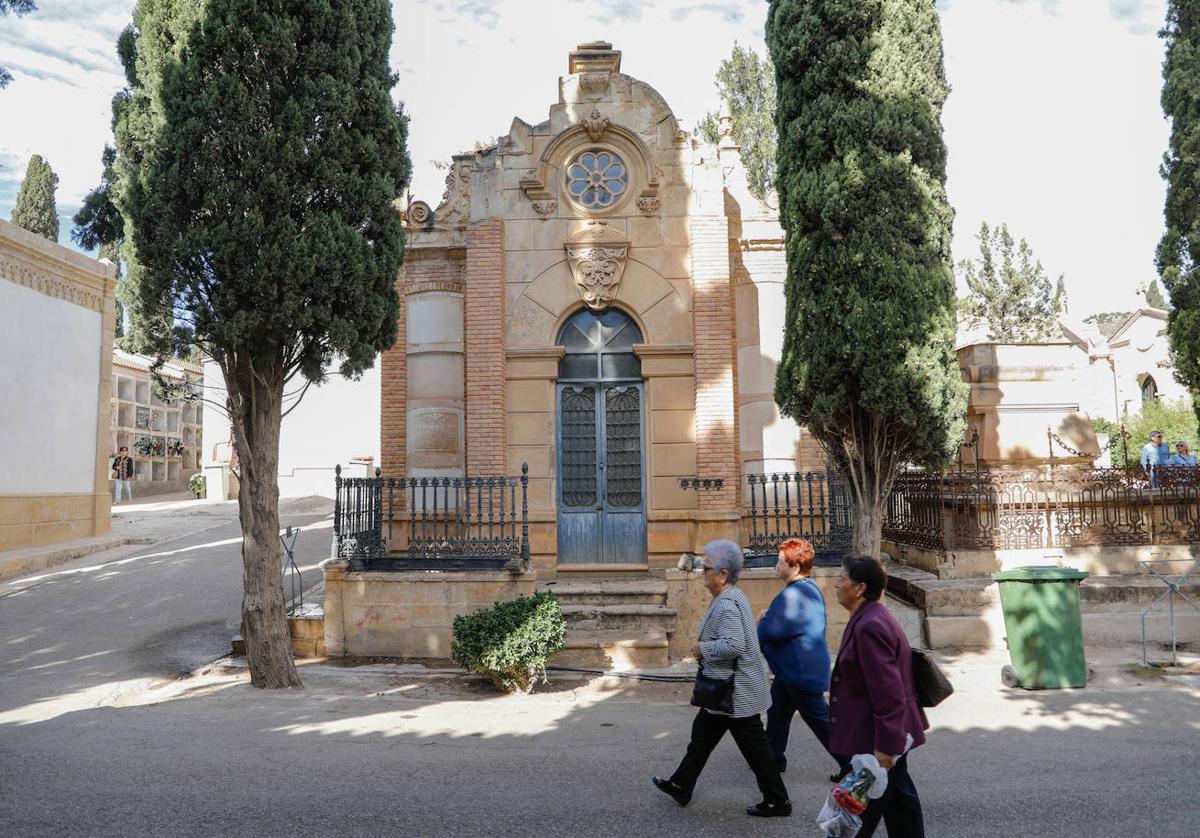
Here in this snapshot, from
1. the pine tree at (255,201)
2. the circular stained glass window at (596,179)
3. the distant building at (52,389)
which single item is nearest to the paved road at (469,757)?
the pine tree at (255,201)

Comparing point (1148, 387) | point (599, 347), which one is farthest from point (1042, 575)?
point (1148, 387)

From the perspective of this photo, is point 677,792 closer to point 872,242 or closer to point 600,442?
→ point 872,242

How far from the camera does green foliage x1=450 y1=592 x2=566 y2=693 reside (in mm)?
7777

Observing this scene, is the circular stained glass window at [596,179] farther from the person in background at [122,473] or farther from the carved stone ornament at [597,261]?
the person in background at [122,473]

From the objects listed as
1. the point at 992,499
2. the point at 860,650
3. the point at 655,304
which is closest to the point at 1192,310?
the point at 992,499

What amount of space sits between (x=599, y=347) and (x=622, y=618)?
4040mm

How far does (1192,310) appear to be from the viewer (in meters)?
11.1

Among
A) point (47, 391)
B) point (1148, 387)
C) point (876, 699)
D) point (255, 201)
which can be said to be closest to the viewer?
point (876, 699)

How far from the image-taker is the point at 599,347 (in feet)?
38.5

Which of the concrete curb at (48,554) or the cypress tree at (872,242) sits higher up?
the cypress tree at (872,242)

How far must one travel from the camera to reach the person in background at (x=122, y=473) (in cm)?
2767

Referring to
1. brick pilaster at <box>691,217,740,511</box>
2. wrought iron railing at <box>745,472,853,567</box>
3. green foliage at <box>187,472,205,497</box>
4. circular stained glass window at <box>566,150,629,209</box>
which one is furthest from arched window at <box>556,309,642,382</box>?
green foliage at <box>187,472,205,497</box>

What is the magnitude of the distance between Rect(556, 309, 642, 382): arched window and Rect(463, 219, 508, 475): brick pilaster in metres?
0.92

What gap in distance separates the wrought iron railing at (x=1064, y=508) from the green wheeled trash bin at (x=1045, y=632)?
87.8 inches
